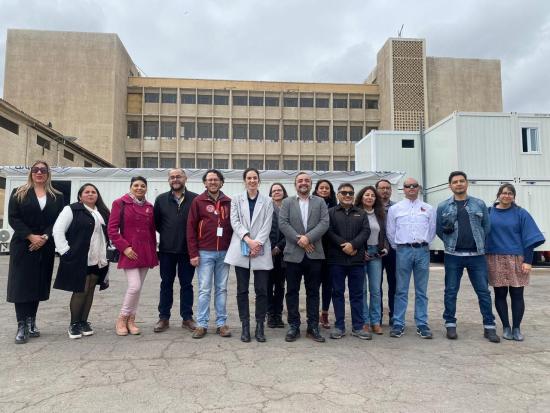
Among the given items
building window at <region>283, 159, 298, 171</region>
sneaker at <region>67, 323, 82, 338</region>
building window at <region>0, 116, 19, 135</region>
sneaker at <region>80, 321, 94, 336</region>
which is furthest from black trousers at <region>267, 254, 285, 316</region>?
building window at <region>283, 159, 298, 171</region>

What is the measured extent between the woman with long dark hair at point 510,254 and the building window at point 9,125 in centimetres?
2548

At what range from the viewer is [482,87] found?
39938 millimetres

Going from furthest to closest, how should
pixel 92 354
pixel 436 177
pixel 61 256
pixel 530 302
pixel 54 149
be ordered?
A: 1. pixel 54 149
2. pixel 436 177
3. pixel 530 302
4. pixel 61 256
5. pixel 92 354

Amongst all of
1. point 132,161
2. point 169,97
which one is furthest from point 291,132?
point 132,161

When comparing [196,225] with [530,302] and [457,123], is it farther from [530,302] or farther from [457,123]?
[457,123]

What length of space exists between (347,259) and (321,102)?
128 feet

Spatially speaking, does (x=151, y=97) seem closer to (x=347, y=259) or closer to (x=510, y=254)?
(x=347, y=259)

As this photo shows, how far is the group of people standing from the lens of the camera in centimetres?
451

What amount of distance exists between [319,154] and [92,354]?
3831 centimetres

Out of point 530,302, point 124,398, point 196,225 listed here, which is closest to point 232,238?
point 196,225

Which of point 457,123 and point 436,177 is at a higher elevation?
point 457,123

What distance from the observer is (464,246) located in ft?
15.3

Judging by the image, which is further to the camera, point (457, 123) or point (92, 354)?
point (457, 123)

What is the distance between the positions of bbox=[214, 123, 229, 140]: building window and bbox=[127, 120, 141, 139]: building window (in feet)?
24.3
